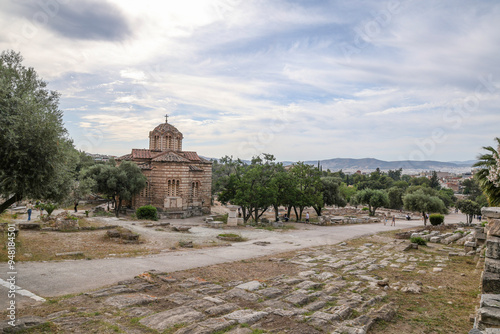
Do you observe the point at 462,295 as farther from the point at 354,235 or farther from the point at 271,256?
the point at 354,235

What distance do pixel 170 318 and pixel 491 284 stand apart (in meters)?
7.21

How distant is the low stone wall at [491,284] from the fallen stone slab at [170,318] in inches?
199

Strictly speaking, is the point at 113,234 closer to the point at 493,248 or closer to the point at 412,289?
the point at 412,289

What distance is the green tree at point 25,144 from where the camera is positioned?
8.34 m

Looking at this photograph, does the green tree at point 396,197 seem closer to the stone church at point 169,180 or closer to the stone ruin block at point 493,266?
the stone church at point 169,180

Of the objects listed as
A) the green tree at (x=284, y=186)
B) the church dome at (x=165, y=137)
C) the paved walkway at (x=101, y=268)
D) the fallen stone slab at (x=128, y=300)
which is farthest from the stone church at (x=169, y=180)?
the fallen stone slab at (x=128, y=300)

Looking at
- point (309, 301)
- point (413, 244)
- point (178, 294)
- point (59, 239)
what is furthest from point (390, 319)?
point (59, 239)

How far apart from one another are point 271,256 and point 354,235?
1181cm

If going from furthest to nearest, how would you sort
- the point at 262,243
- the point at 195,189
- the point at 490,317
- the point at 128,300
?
the point at 195,189, the point at 262,243, the point at 128,300, the point at 490,317

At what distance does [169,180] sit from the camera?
33.0 meters

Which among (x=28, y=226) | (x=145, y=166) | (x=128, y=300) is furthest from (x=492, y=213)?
(x=145, y=166)

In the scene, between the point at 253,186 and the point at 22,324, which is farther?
the point at 253,186

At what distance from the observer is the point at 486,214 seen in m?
8.31

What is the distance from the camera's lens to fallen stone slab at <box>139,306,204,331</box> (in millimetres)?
6287
